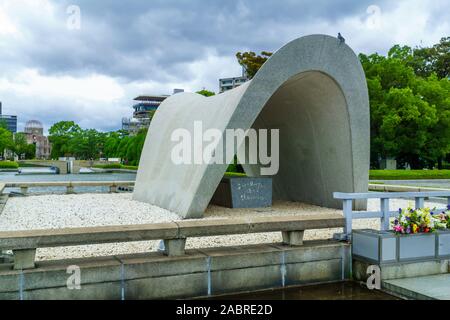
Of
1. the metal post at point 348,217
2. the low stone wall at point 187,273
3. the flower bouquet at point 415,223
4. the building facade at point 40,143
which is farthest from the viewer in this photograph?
the building facade at point 40,143

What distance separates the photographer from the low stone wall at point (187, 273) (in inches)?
187

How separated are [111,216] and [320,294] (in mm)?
7257

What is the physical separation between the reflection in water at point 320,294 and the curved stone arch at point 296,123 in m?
4.89

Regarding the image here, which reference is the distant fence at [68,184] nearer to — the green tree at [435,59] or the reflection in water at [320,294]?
the reflection in water at [320,294]

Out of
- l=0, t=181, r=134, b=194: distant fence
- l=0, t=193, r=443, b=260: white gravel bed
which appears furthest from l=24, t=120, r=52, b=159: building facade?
l=0, t=193, r=443, b=260: white gravel bed

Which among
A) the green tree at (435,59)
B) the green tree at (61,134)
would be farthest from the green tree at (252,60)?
the green tree at (61,134)

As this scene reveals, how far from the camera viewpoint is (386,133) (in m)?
33.5

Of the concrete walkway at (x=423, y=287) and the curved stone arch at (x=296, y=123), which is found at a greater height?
the curved stone arch at (x=296, y=123)

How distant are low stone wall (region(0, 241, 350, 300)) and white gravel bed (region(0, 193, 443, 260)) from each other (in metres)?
2.09

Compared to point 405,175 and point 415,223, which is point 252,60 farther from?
point 415,223

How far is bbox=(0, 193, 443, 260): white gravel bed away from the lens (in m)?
7.65

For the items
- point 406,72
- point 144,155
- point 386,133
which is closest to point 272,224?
point 144,155
